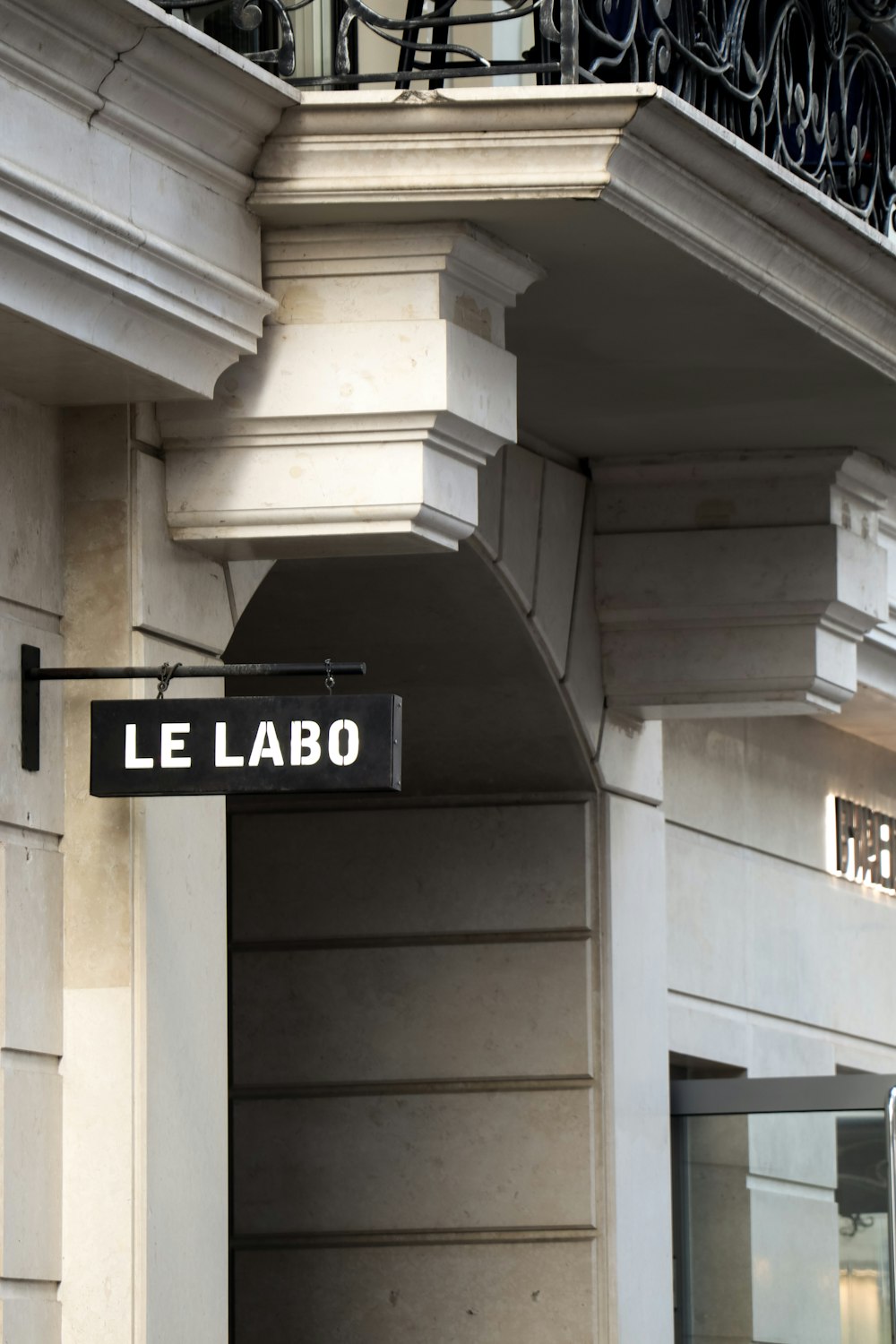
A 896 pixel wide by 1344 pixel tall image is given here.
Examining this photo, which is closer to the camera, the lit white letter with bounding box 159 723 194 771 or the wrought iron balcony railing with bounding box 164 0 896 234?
the lit white letter with bounding box 159 723 194 771

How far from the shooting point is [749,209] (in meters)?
6.89

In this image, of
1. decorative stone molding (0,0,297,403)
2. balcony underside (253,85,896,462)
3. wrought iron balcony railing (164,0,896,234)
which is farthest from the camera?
wrought iron balcony railing (164,0,896,234)

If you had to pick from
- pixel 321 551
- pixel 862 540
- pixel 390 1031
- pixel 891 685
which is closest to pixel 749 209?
pixel 321 551

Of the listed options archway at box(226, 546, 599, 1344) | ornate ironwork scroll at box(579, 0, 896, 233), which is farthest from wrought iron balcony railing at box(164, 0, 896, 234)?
archway at box(226, 546, 599, 1344)

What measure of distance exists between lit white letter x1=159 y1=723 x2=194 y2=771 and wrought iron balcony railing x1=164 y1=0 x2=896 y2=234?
5.42 ft

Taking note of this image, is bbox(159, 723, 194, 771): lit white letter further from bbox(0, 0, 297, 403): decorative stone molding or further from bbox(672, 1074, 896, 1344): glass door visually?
bbox(672, 1074, 896, 1344): glass door

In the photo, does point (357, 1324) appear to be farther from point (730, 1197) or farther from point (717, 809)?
point (717, 809)

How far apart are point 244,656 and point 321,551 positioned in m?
3.11

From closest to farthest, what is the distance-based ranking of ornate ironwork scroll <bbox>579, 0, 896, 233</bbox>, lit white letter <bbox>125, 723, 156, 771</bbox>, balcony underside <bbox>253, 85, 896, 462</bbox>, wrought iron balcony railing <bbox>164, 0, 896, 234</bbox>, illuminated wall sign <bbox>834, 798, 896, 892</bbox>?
lit white letter <bbox>125, 723, 156, 771</bbox> < balcony underside <bbox>253, 85, 896, 462</bbox> < wrought iron balcony railing <bbox>164, 0, 896, 234</bbox> < ornate ironwork scroll <bbox>579, 0, 896, 233</bbox> < illuminated wall sign <bbox>834, 798, 896, 892</bbox>

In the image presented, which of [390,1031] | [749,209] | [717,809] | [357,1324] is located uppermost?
[749,209]

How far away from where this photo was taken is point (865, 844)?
14.0 metres

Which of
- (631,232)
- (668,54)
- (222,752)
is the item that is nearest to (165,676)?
(222,752)

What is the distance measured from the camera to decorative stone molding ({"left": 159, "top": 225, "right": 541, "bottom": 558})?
6.60 metres

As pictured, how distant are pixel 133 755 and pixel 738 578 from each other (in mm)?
3853
